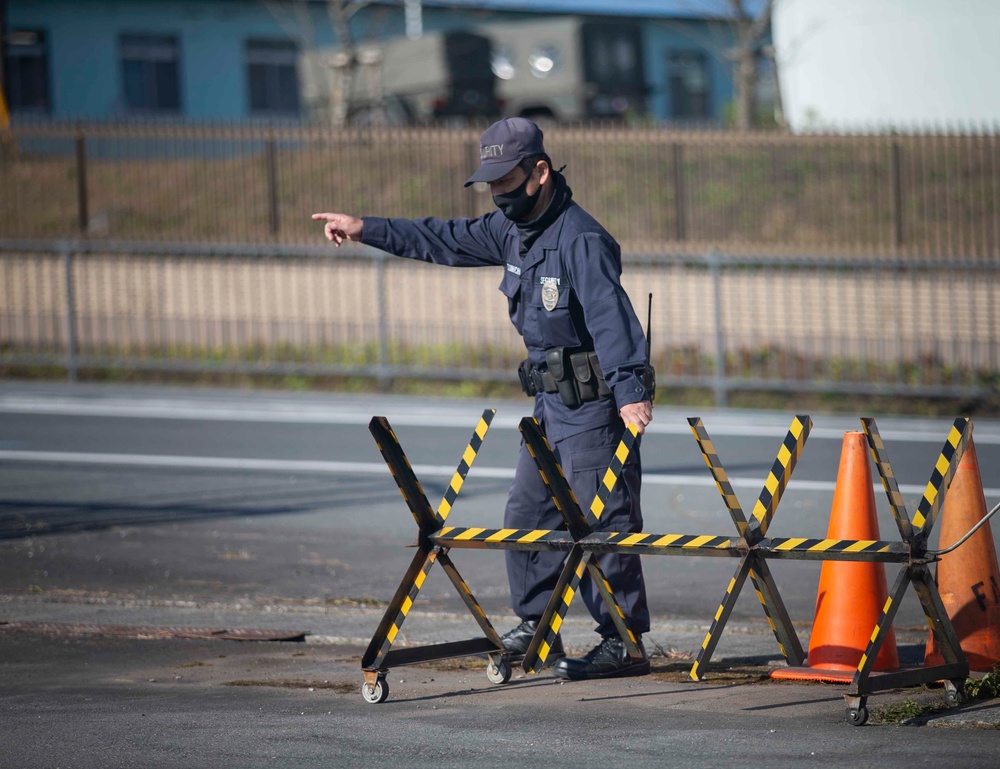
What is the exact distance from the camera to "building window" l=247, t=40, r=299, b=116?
120 ft

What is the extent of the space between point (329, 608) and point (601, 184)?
12.2 meters

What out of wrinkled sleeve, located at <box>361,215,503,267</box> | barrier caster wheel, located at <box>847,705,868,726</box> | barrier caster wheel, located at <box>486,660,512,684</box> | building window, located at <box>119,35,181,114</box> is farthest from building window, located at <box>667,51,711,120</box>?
barrier caster wheel, located at <box>847,705,868,726</box>

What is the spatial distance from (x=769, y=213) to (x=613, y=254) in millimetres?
13145

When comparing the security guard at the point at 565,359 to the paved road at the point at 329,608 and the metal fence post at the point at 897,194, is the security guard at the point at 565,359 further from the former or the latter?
the metal fence post at the point at 897,194

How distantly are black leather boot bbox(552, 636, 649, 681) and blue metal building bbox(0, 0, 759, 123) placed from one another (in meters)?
→ 27.5

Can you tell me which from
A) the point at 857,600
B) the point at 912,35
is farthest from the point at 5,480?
the point at 912,35

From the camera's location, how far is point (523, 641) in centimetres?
578

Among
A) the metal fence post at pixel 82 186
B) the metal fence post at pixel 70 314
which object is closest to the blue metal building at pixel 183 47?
the metal fence post at pixel 82 186

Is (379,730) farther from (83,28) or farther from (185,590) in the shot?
(83,28)

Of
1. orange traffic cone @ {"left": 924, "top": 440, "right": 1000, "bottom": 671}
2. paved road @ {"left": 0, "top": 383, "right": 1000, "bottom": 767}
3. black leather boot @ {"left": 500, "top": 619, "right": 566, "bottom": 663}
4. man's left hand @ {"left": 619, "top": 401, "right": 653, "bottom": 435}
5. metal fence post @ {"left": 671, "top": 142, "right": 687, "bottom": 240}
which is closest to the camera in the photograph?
paved road @ {"left": 0, "top": 383, "right": 1000, "bottom": 767}

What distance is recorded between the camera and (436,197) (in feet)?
61.3

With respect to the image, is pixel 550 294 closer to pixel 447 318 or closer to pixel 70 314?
pixel 447 318

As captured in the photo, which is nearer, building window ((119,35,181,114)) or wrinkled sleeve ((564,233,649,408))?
wrinkled sleeve ((564,233,649,408))

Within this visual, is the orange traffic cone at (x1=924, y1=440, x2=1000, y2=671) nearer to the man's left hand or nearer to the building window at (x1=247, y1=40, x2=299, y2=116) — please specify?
the man's left hand
